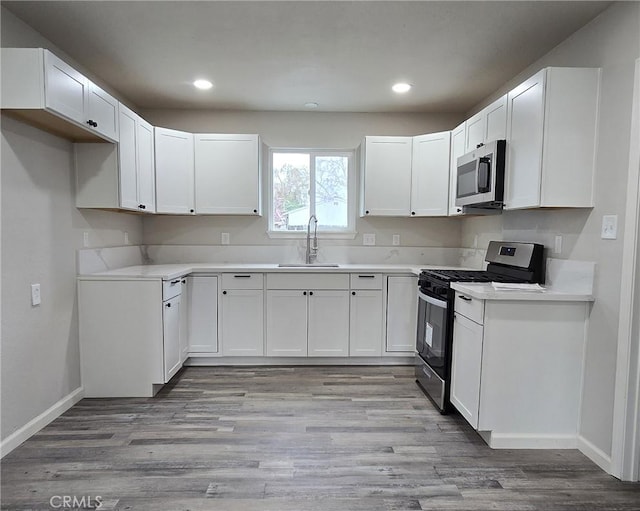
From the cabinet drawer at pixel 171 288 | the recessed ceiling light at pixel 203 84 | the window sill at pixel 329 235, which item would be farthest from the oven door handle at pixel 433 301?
the recessed ceiling light at pixel 203 84

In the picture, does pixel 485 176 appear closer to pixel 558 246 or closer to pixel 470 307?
pixel 558 246

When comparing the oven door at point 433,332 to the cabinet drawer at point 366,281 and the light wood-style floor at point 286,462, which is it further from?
the cabinet drawer at point 366,281

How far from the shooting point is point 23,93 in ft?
5.95

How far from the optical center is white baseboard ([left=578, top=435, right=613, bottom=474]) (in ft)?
6.17

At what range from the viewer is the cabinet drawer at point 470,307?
6.88 feet

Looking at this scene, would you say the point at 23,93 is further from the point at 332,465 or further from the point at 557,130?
the point at 557,130

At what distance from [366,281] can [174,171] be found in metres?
2.12

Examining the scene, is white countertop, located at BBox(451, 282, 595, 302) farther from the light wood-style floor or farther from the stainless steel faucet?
the stainless steel faucet

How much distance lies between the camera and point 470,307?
222 centimetres

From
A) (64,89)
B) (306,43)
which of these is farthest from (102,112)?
(306,43)

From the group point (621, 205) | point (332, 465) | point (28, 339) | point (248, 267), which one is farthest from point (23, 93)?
point (621, 205)

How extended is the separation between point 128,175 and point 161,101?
1.16 m

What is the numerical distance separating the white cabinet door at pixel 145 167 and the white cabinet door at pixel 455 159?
8.84 feet

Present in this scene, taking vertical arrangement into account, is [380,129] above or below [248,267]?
above
